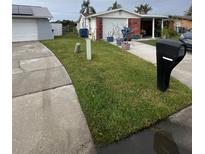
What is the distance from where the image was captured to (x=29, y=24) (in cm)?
1922

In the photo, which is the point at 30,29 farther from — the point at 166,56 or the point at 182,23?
the point at 182,23

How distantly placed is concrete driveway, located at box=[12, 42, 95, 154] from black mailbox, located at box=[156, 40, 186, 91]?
2182 mm

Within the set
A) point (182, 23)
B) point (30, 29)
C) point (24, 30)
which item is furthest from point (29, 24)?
point (182, 23)

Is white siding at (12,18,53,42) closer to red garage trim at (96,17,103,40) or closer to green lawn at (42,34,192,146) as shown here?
red garage trim at (96,17,103,40)

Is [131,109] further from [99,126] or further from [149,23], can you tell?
[149,23]

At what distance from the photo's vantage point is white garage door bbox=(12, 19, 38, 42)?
61.1 ft

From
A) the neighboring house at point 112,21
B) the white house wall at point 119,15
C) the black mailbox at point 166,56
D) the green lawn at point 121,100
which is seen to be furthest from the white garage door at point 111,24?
the black mailbox at point 166,56

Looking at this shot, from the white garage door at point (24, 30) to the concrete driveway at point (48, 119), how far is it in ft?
47.0

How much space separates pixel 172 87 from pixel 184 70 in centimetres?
267

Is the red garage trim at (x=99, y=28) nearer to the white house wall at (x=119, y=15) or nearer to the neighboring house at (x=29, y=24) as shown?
the white house wall at (x=119, y=15)
